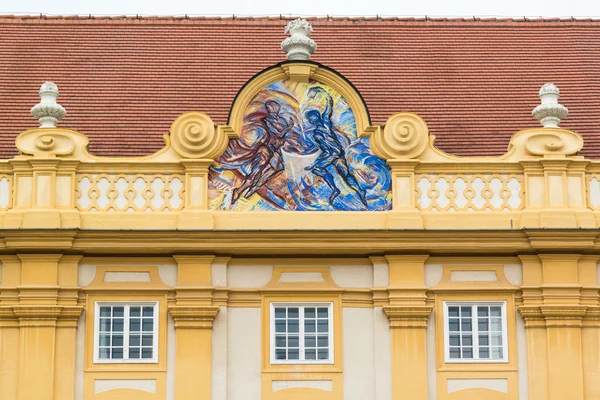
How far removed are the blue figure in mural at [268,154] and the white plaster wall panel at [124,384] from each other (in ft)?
10.7

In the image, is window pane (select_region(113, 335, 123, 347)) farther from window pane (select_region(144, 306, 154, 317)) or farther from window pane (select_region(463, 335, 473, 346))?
window pane (select_region(463, 335, 473, 346))

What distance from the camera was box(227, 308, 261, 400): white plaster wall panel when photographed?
77.7ft

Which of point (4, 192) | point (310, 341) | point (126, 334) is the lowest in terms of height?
point (310, 341)

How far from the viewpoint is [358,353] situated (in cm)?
2388

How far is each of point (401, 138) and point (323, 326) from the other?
334 centimetres

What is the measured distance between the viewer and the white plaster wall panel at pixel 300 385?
2366cm

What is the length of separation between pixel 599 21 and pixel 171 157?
11.0 m

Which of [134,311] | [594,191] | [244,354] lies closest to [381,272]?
[244,354]

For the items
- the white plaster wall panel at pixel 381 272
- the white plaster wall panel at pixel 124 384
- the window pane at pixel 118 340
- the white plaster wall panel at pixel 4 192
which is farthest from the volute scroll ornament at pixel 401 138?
the white plaster wall panel at pixel 4 192

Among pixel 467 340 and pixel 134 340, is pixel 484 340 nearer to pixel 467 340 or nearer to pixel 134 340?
pixel 467 340

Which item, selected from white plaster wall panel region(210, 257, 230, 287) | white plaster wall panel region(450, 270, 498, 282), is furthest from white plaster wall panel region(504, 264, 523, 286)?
white plaster wall panel region(210, 257, 230, 287)

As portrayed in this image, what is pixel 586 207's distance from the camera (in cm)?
2433

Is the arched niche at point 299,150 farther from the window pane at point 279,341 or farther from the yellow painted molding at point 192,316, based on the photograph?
the window pane at point 279,341

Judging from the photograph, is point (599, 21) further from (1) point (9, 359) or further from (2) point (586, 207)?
(1) point (9, 359)
